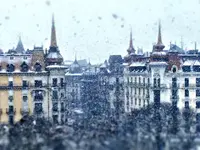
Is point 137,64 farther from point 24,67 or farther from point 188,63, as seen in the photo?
point 24,67

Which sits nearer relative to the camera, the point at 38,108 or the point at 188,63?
the point at 38,108

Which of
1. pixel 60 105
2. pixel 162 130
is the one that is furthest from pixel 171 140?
pixel 60 105

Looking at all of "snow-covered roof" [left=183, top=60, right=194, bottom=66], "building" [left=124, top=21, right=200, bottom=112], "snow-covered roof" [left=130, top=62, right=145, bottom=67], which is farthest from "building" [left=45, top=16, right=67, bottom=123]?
"snow-covered roof" [left=183, top=60, right=194, bottom=66]

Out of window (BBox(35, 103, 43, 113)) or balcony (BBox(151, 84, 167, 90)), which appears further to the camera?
balcony (BBox(151, 84, 167, 90))

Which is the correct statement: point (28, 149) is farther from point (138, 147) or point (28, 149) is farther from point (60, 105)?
point (60, 105)

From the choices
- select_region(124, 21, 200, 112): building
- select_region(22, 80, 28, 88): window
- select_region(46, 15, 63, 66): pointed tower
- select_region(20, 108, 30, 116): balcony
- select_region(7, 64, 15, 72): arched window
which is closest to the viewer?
select_region(20, 108, 30, 116): balcony

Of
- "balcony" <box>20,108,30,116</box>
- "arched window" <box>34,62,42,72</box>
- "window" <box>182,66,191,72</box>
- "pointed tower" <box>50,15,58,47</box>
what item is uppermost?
"pointed tower" <box>50,15,58,47</box>

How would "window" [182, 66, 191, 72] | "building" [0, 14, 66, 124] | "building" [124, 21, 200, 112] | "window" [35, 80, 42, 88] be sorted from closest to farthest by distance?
"building" [0, 14, 66, 124] < "window" [35, 80, 42, 88] < "building" [124, 21, 200, 112] < "window" [182, 66, 191, 72]

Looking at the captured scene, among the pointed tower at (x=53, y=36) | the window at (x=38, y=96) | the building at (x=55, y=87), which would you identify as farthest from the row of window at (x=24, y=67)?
the pointed tower at (x=53, y=36)

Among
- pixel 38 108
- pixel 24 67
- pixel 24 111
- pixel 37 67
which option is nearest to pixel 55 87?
pixel 38 108

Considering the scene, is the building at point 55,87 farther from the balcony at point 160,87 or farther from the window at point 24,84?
the balcony at point 160,87

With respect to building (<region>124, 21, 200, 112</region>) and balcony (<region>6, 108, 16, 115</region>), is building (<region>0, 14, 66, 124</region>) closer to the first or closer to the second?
balcony (<region>6, 108, 16, 115</region>)

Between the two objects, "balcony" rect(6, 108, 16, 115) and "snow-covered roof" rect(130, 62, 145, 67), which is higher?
"snow-covered roof" rect(130, 62, 145, 67)

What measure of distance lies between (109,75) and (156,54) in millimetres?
35956
